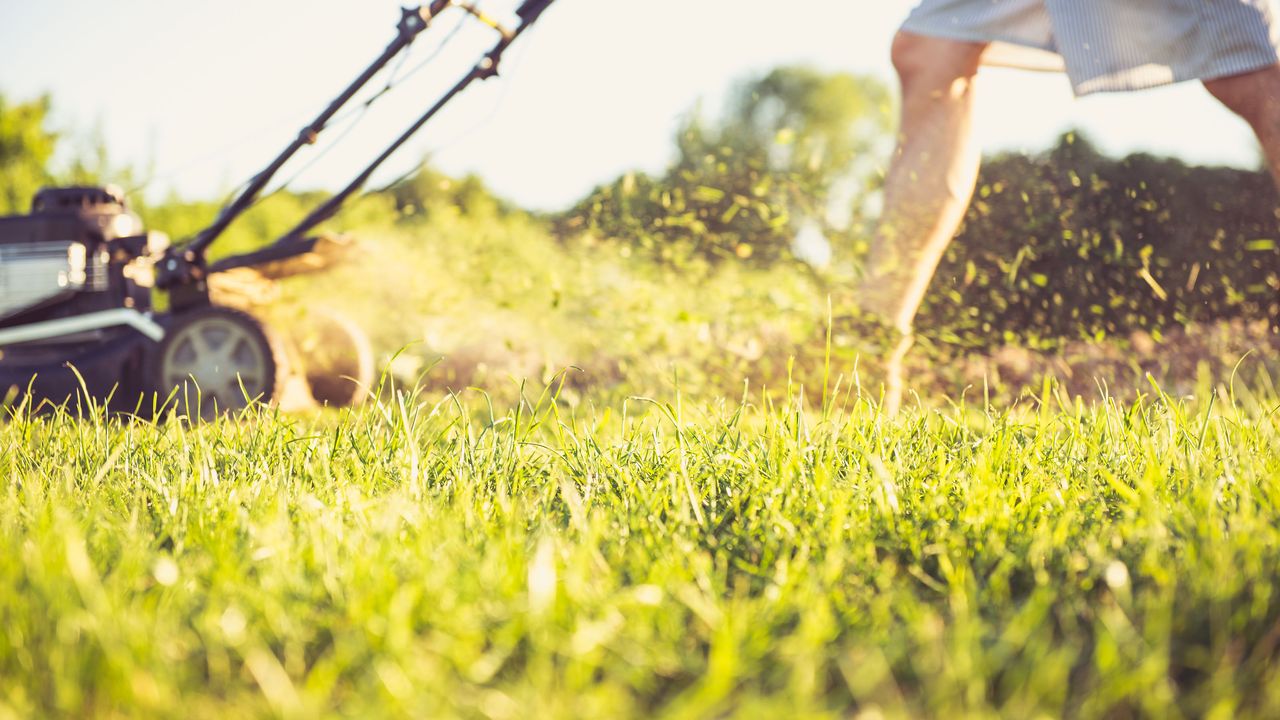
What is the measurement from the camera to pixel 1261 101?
248 centimetres

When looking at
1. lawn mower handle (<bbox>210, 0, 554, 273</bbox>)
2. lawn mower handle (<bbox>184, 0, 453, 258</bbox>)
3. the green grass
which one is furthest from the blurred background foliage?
the green grass

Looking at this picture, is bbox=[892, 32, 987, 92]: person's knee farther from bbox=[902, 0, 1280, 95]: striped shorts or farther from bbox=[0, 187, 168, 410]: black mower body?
bbox=[0, 187, 168, 410]: black mower body

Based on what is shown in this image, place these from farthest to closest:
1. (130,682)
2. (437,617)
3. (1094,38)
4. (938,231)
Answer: (938,231) < (1094,38) < (437,617) < (130,682)

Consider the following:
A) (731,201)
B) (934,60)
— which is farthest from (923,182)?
(731,201)

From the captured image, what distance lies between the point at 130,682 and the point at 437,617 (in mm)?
267

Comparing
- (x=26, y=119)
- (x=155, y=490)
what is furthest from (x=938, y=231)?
(x=26, y=119)

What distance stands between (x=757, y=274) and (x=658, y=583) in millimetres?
2455

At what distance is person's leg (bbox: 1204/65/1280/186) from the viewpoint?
8.07 ft

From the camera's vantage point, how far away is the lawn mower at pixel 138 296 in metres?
3.05

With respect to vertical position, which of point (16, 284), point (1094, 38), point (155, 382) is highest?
point (1094, 38)

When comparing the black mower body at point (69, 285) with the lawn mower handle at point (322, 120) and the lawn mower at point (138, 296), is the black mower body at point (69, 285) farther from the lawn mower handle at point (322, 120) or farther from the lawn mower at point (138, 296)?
the lawn mower handle at point (322, 120)

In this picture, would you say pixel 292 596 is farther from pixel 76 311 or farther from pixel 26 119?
pixel 26 119

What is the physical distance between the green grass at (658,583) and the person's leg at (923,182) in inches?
40.6

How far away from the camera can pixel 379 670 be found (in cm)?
85
